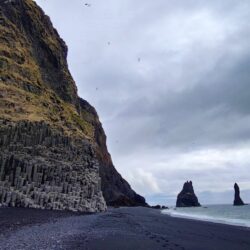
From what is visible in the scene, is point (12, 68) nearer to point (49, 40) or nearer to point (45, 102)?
point (45, 102)

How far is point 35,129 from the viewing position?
61188 mm

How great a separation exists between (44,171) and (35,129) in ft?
21.9

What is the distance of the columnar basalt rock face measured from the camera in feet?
173

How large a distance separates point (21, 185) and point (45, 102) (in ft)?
91.1

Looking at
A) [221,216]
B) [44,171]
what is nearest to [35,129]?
[44,171]

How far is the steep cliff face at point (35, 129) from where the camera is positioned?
180 feet

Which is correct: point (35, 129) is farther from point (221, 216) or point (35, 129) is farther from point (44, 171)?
point (221, 216)

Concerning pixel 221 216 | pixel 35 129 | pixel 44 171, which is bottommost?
pixel 221 216

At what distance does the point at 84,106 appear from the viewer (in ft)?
569

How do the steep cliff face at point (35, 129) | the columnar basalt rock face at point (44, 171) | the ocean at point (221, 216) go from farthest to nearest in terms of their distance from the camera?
the ocean at point (221, 216) → the steep cliff face at point (35, 129) → the columnar basalt rock face at point (44, 171)

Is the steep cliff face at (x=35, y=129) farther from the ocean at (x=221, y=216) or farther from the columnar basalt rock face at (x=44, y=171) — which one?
the ocean at (x=221, y=216)

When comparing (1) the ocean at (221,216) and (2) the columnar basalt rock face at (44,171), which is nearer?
(2) the columnar basalt rock face at (44,171)

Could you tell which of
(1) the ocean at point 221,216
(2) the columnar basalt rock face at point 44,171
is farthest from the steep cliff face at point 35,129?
(1) the ocean at point 221,216

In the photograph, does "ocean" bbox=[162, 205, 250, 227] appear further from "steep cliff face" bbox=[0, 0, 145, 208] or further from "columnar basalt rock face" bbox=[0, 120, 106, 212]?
"columnar basalt rock face" bbox=[0, 120, 106, 212]
